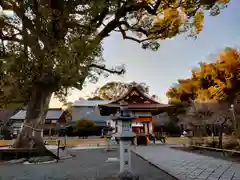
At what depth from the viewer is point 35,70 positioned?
418 inches

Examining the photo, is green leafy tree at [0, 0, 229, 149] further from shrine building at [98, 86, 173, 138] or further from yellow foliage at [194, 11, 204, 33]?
shrine building at [98, 86, 173, 138]

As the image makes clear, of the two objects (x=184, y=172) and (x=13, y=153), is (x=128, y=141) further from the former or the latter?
(x=13, y=153)

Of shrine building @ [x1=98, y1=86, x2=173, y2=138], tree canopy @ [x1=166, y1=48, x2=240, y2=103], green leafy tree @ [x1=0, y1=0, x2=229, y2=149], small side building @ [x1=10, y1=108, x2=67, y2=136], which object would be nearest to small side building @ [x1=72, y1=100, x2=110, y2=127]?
small side building @ [x1=10, y1=108, x2=67, y2=136]

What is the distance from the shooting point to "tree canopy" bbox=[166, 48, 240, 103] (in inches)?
1043

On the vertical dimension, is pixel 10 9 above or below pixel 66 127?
above

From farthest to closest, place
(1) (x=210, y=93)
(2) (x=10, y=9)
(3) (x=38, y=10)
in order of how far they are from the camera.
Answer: (1) (x=210, y=93) → (2) (x=10, y=9) → (3) (x=38, y=10)

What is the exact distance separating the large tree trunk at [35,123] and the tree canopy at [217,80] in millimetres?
17320

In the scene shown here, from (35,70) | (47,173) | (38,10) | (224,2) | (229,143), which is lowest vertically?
(47,173)

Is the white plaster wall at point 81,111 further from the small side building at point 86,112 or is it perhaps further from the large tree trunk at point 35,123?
the large tree trunk at point 35,123

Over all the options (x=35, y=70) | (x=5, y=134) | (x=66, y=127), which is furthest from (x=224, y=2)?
(x=5, y=134)

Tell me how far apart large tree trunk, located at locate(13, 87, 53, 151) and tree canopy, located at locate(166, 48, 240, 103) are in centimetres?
1732

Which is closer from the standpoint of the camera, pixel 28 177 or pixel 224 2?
pixel 28 177

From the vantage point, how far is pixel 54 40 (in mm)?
10570

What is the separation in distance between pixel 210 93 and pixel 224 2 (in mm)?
16825
